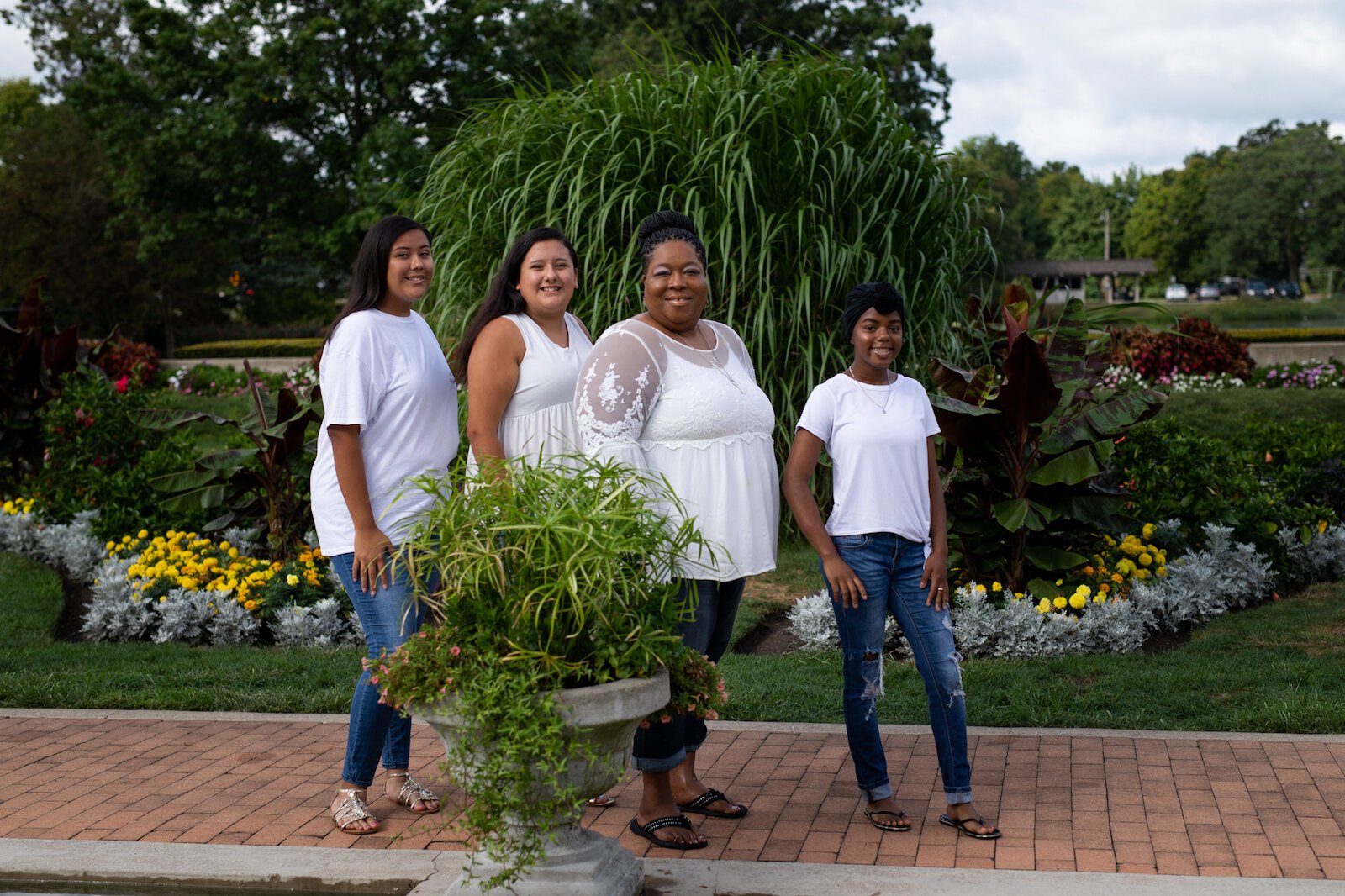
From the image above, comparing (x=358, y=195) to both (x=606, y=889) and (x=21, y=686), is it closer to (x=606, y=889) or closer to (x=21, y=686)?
(x=21, y=686)

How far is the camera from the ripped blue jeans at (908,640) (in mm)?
3670

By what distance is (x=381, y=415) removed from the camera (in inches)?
145

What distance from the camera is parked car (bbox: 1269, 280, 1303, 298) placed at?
220ft

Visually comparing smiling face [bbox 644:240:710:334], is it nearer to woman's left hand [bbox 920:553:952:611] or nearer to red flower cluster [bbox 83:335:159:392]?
woman's left hand [bbox 920:553:952:611]

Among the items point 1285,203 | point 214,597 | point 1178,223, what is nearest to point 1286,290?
point 1285,203

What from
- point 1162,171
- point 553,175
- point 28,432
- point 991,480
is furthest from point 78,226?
point 1162,171

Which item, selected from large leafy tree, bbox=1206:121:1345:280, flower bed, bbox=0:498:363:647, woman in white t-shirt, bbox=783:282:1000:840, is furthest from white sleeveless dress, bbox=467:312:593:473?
large leafy tree, bbox=1206:121:1345:280

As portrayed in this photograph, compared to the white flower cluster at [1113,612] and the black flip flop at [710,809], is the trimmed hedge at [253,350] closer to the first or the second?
the white flower cluster at [1113,612]

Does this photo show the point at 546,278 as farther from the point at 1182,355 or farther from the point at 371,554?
the point at 1182,355

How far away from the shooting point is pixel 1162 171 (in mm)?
92875

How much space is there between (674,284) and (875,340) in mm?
642

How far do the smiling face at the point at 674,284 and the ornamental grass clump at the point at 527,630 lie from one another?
55 centimetres

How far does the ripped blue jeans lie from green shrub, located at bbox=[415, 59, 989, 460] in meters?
3.64

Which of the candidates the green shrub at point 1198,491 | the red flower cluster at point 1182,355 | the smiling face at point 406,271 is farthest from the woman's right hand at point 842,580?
the red flower cluster at point 1182,355
